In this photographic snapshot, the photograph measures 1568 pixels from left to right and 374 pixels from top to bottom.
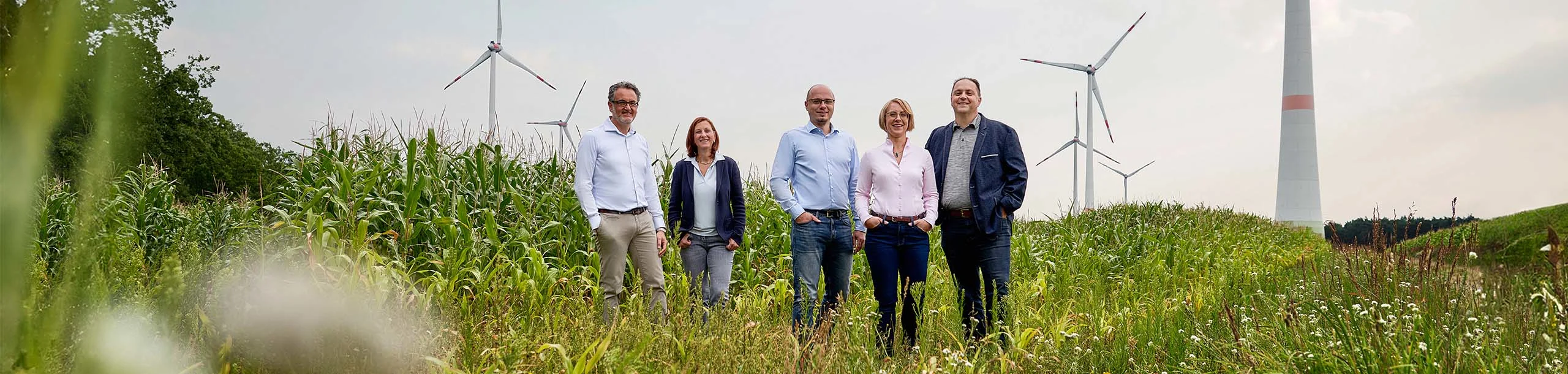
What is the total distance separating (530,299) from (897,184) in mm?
2776

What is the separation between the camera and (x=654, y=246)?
5938 millimetres

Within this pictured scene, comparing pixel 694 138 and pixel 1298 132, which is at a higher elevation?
pixel 1298 132

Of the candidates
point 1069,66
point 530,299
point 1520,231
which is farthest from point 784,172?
point 1069,66

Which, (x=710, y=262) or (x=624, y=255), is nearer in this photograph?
(x=624, y=255)

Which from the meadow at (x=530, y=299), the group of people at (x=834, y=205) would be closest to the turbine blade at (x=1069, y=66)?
the meadow at (x=530, y=299)

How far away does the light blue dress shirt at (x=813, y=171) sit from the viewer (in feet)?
18.0

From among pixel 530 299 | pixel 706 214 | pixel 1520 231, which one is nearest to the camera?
pixel 706 214

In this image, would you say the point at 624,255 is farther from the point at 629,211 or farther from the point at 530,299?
the point at 530,299

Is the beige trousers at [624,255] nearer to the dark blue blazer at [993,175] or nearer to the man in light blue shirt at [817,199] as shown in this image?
the man in light blue shirt at [817,199]

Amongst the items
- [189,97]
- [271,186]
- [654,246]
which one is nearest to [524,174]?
[271,186]

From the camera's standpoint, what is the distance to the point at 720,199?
5.93 metres

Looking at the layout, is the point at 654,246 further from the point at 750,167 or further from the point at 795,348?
the point at 750,167

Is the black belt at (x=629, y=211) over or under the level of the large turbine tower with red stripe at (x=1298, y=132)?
under

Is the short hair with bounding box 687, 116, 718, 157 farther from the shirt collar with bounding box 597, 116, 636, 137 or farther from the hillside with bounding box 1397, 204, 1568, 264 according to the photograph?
the hillside with bounding box 1397, 204, 1568, 264
